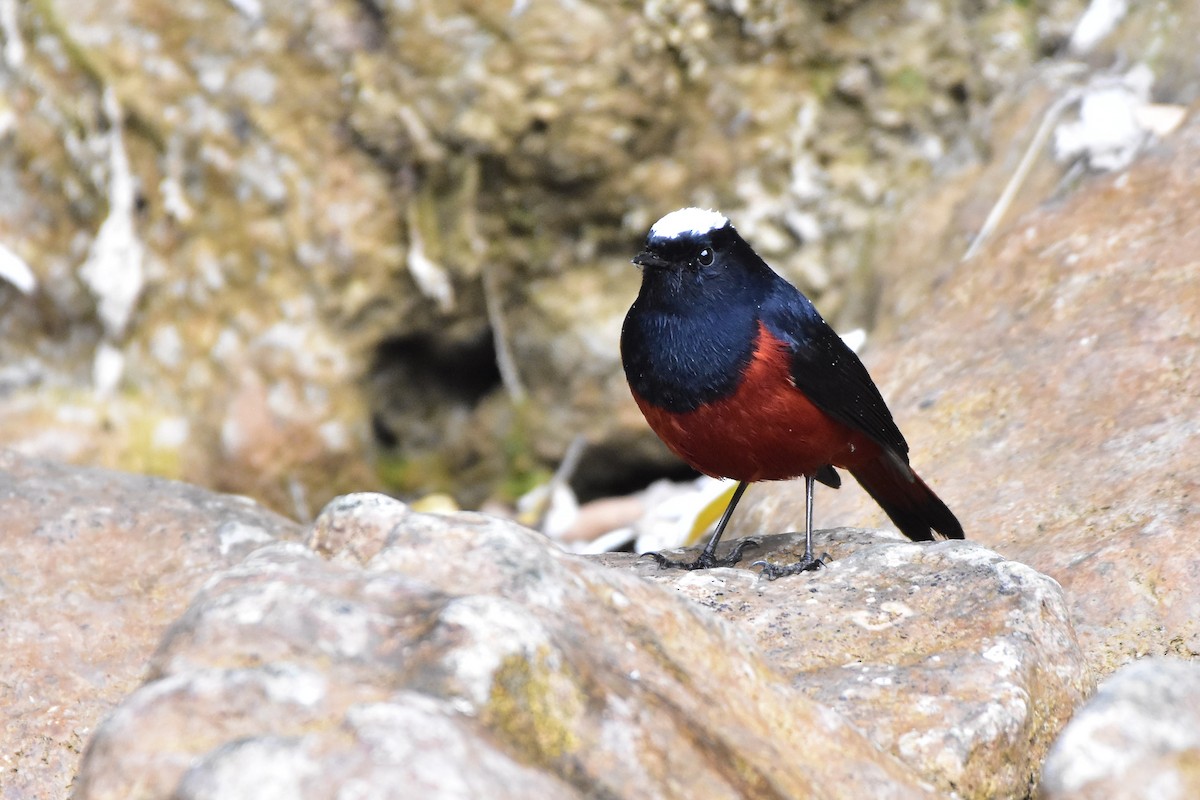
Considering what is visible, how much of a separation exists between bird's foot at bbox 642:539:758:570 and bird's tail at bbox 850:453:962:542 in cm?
50

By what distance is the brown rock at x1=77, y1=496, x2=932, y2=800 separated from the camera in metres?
2.05

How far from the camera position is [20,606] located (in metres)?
4.22

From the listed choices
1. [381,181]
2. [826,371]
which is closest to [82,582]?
[826,371]

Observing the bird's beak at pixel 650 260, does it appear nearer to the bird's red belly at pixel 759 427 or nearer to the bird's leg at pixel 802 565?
the bird's red belly at pixel 759 427

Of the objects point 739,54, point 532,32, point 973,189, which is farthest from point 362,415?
point 973,189

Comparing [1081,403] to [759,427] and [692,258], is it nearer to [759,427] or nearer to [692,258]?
[759,427]

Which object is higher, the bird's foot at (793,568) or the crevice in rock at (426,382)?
the bird's foot at (793,568)

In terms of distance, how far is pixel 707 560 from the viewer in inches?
179

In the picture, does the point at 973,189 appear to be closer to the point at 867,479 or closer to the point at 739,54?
the point at 739,54

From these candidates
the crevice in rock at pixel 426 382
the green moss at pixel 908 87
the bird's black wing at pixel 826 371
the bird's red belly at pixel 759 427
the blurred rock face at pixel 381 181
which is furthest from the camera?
the crevice in rock at pixel 426 382

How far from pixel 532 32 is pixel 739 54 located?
126cm

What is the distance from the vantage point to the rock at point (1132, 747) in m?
2.22

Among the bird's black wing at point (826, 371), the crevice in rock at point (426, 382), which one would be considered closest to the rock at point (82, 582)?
the bird's black wing at point (826, 371)

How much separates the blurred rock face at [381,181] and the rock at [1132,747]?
554 centimetres
